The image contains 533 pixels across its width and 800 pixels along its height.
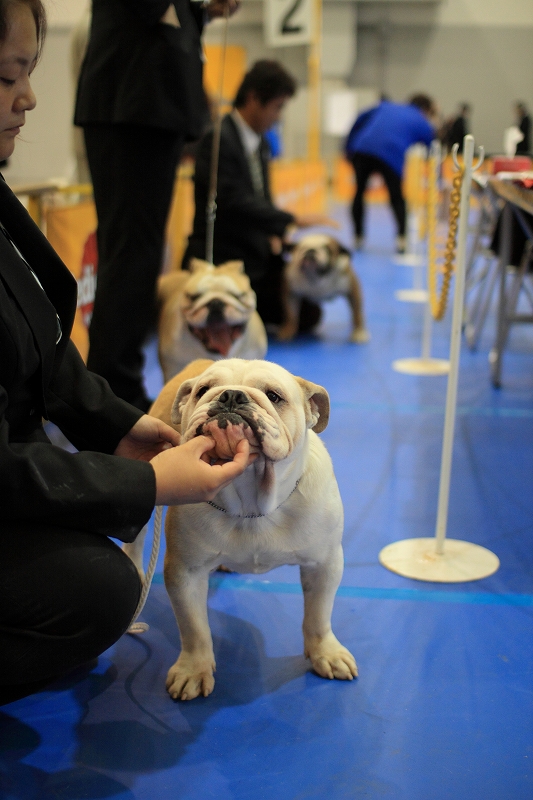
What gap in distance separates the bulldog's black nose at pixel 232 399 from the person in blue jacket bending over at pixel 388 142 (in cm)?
859

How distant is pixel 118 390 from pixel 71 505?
1.96m

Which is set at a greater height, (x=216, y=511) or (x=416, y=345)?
(x=216, y=511)

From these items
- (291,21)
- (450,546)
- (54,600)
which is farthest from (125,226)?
(291,21)

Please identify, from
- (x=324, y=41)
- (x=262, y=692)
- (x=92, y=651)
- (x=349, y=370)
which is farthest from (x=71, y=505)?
(x=324, y=41)

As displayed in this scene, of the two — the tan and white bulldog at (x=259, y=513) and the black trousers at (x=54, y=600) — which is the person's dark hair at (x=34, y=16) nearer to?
the tan and white bulldog at (x=259, y=513)

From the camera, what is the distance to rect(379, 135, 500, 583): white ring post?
7.84 feet

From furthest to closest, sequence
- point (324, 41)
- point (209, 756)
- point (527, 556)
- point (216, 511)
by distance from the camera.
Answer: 1. point (324, 41)
2. point (527, 556)
3. point (216, 511)
4. point (209, 756)

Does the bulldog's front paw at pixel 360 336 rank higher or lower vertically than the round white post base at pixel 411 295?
lower

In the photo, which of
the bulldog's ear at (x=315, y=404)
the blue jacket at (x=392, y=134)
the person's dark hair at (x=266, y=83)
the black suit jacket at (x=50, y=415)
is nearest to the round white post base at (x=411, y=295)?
the blue jacket at (x=392, y=134)

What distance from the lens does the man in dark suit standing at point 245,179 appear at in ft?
17.0

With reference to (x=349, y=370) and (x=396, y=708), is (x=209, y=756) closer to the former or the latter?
(x=396, y=708)

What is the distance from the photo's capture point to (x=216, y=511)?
5.97 ft

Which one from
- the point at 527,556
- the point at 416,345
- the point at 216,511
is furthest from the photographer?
the point at 416,345

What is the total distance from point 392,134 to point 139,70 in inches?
278
